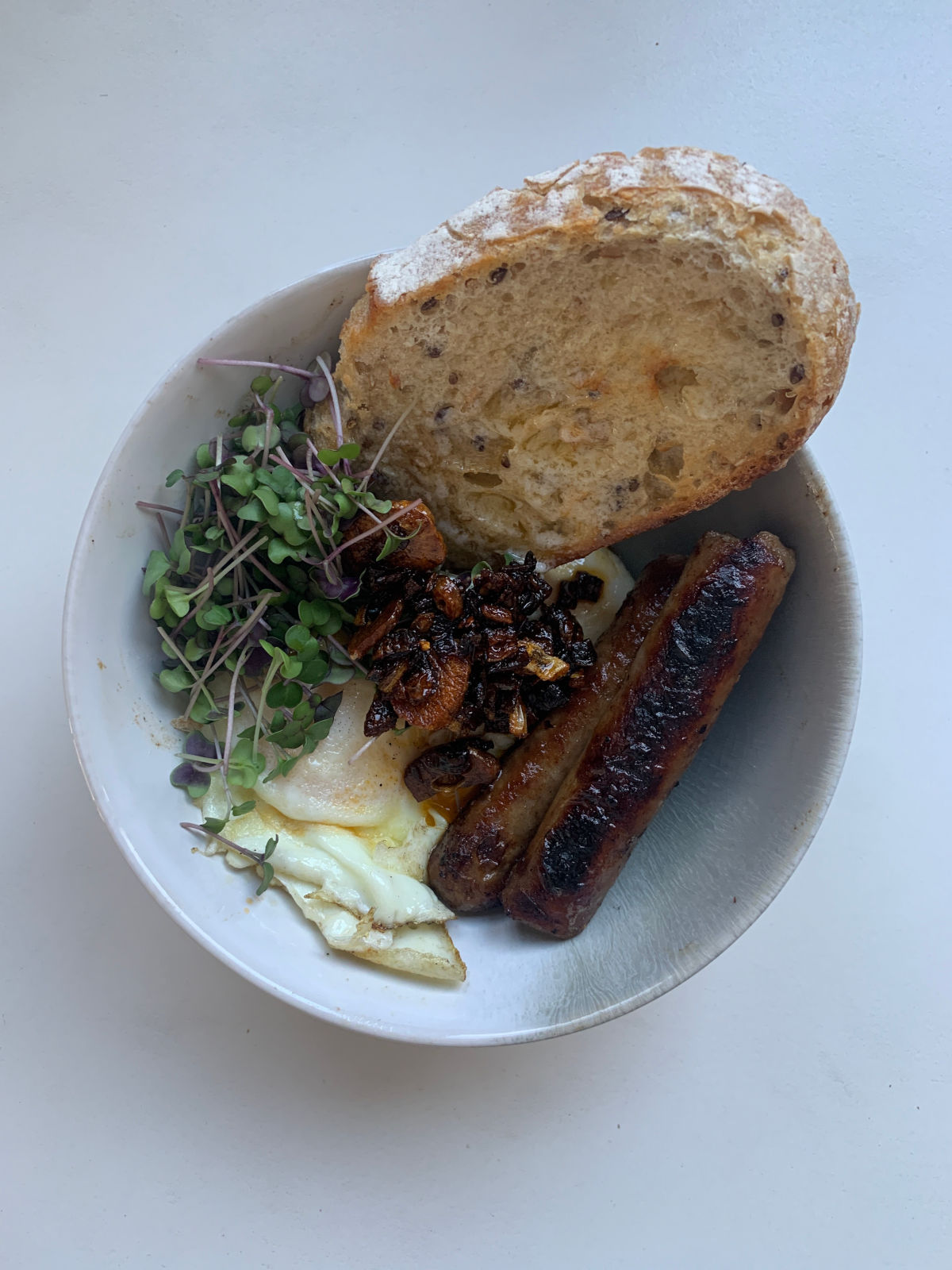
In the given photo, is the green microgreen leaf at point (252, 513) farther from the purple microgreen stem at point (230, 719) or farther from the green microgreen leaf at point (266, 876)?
the green microgreen leaf at point (266, 876)

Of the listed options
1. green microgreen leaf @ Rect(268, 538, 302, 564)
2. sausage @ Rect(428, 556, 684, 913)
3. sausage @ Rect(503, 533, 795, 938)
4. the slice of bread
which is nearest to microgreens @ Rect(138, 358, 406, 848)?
green microgreen leaf @ Rect(268, 538, 302, 564)

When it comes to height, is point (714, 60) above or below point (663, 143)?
above

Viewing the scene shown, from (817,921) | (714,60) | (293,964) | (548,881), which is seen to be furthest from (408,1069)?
(714,60)

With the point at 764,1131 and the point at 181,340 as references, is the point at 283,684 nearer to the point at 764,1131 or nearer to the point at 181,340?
the point at 181,340

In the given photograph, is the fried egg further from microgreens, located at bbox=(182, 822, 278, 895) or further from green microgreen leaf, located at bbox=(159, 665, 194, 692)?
green microgreen leaf, located at bbox=(159, 665, 194, 692)

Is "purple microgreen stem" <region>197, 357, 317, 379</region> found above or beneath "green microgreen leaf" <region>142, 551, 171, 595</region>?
above
